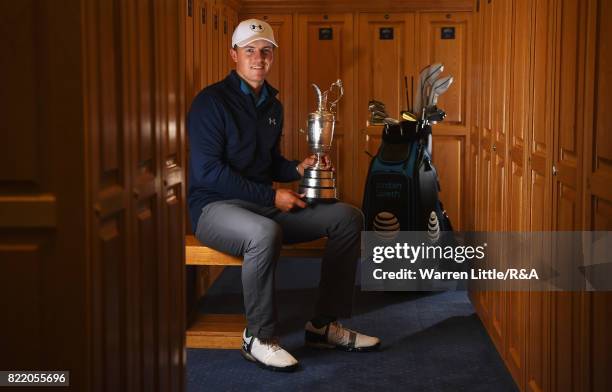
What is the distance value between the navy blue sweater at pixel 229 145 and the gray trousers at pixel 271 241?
9 cm

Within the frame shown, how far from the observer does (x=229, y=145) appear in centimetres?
414

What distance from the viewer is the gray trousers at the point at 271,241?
3.85 meters

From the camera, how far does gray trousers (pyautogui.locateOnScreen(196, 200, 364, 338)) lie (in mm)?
3848

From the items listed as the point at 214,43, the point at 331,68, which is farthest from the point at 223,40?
the point at 331,68

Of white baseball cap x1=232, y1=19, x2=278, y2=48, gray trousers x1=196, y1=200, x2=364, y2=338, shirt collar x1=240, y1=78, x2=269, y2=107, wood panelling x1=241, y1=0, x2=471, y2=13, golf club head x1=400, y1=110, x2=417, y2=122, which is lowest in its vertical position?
gray trousers x1=196, y1=200, x2=364, y2=338

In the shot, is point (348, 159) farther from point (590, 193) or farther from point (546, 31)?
point (590, 193)

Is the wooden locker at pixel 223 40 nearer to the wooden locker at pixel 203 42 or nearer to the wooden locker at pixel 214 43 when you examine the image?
the wooden locker at pixel 214 43

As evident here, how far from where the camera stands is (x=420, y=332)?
4441 millimetres

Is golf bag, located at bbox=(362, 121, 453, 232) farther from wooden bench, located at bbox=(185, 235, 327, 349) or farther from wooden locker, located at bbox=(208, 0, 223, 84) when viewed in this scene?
wooden locker, located at bbox=(208, 0, 223, 84)

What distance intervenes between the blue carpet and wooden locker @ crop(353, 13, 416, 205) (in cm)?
147

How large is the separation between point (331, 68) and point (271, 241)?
108 inches

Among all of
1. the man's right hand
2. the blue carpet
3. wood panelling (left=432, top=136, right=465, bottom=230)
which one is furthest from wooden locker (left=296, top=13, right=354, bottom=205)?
the man's right hand

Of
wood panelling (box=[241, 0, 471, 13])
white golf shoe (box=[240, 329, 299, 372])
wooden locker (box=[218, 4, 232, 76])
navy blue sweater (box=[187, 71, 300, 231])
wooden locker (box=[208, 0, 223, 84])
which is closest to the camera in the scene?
white golf shoe (box=[240, 329, 299, 372])

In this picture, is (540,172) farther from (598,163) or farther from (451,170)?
(451,170)
